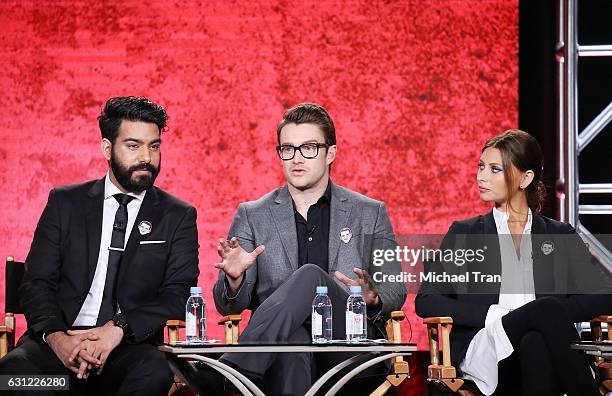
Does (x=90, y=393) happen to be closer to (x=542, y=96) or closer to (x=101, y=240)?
(x=101, y=240)

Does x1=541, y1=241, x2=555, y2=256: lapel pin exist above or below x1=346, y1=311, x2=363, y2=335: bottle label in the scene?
above

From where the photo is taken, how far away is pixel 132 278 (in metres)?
3.81

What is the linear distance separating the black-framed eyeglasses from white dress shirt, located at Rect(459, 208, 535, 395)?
0.86 m

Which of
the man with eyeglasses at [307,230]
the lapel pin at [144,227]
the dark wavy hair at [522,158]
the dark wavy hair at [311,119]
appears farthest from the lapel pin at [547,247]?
the lapel pin at [144,227]

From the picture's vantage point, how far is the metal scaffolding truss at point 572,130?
5.29m

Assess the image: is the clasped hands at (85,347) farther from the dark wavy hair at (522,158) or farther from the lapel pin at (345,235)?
the dark wavy hair at (522,158)

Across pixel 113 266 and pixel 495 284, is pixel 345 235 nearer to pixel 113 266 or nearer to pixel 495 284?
pixel 495 284

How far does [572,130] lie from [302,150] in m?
2.00

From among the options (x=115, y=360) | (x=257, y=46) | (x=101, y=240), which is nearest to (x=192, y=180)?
(x=257, y=46)

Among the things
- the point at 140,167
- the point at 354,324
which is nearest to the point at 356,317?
the point at 354,324

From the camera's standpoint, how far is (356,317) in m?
3.29

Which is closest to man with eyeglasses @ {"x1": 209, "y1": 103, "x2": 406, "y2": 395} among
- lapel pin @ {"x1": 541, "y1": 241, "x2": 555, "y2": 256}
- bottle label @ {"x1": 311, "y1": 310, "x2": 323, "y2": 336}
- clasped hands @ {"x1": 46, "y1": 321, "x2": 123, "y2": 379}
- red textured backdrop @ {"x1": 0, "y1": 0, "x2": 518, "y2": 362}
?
bottle label @ {"x1": 311, "y1": 310, "x2": 323, "y2": 336}

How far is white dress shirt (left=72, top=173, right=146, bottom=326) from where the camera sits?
3.81 meters

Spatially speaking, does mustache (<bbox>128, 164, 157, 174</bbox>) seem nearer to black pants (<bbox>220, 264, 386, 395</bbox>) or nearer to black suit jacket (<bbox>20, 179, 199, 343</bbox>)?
black suit jacket (<bbox>20, 179, 199, 343</bbox>)
